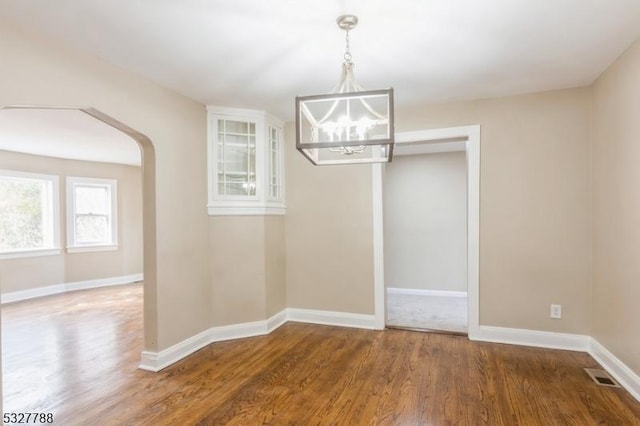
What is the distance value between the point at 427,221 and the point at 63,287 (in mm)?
6756

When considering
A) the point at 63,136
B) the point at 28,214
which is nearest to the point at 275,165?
the point at 63,136

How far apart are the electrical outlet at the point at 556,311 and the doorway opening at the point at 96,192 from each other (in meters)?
3.74

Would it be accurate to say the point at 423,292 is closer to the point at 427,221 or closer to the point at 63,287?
the point at 427,221

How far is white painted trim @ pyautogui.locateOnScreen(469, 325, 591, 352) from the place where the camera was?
3.26m

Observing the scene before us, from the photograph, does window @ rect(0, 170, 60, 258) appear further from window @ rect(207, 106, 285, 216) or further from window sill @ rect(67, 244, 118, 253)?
window @ rect(207, 106, 285, 216)

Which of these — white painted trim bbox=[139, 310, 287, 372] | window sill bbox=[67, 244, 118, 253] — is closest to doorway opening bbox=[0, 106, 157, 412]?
window sill bbox=[67, 244, 118, 253]

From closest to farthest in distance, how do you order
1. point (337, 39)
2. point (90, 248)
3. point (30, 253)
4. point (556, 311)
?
point (337, 39) → point (556, 311) → point (30, 253) → point (90, 248)

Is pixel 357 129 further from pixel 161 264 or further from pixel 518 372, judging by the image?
pixel 518 372

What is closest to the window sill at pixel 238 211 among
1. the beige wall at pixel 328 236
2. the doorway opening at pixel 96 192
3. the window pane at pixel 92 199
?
the beige wall at pixel 328 236

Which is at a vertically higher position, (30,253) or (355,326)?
(30,253)

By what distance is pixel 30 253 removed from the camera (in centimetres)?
593

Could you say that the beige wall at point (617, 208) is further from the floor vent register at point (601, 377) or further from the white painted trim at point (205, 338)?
the white painted trim at point (205, 338)

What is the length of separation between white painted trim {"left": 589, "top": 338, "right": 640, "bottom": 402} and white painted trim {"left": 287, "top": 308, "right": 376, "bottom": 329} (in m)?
2.06

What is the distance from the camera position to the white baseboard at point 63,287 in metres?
5.68
